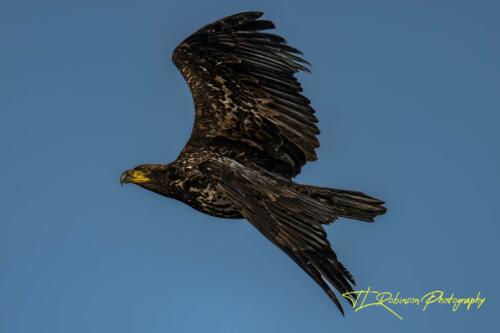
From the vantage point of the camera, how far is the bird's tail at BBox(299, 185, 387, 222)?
13305mm

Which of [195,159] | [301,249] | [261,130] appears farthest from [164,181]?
[301,249]

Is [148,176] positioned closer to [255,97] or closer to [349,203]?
[255,97]

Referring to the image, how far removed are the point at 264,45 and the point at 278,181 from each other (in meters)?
2.60

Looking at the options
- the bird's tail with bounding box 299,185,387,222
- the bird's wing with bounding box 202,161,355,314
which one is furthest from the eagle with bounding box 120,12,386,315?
the bird's wing with bounding box 202,161,355,314

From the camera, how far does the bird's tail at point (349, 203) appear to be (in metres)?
13.3

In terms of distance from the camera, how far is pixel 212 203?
1332 cm

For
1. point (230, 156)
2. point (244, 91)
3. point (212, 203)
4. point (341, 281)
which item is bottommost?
point (341, 281)

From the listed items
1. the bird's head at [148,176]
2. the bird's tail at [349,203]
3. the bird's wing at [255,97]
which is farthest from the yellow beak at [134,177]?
the bird's tail at [349,203]

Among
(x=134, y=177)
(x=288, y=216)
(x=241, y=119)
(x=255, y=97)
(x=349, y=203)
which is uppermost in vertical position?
(x=255, y=97)

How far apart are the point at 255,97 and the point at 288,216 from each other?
11.0 ft

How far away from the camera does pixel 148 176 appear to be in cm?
1413

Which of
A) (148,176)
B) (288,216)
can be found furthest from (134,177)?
(288,216)

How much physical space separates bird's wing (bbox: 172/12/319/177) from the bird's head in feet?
2.12

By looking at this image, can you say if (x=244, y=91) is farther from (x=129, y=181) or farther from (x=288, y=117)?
(x=129, y=181)
